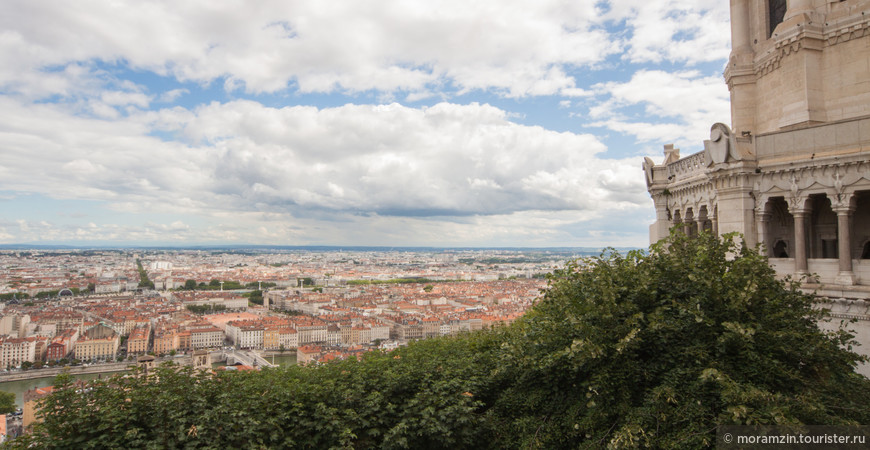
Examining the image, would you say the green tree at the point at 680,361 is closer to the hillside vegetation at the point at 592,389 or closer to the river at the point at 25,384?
the hillside vegetation at the point at 592,389

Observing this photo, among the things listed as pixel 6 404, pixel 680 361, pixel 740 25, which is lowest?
pixel 6 404

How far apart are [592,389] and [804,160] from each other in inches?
178

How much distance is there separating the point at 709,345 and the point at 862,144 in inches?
142

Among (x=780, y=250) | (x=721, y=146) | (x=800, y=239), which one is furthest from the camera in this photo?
(x=780, y=250)

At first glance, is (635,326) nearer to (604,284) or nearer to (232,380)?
(604,284)

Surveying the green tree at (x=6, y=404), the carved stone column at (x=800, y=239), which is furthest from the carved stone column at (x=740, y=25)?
the green tree at (x=6, y=404)

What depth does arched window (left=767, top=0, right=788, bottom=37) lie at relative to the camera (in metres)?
9.72

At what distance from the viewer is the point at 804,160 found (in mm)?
7312

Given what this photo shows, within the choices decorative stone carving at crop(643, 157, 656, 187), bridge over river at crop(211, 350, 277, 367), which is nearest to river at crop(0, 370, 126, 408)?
bridge over river at crop(211, 350, 277, 367)

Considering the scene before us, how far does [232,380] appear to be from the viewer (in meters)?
8.14

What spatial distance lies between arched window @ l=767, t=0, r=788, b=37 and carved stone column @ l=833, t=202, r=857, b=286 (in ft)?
15.1

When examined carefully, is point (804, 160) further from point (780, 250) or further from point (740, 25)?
point (740, 25)

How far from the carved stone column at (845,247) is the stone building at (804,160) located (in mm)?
14

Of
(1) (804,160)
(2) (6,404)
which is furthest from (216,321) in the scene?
(1) (804,160)
